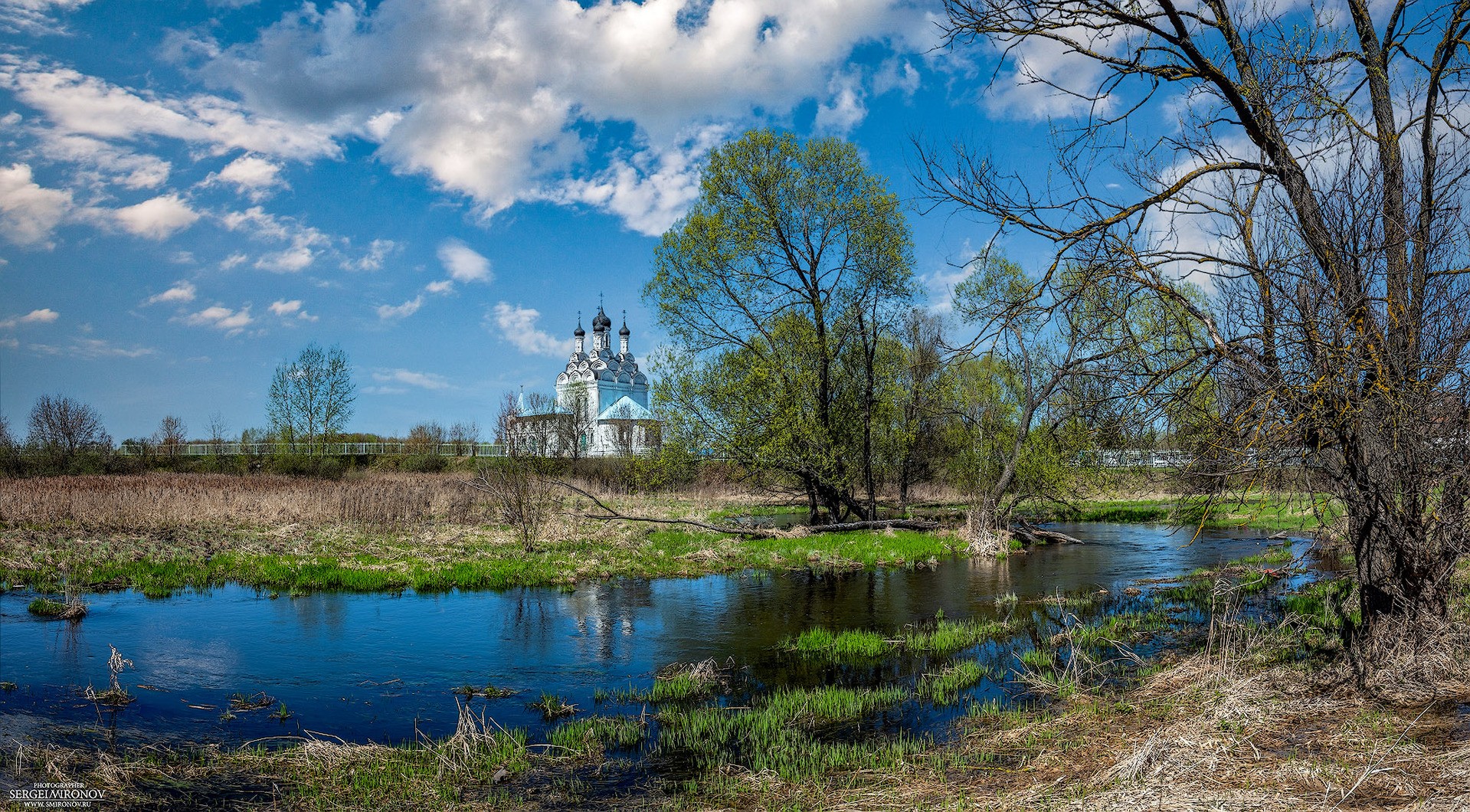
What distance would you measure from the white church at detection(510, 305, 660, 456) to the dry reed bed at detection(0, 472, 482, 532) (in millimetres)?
13726

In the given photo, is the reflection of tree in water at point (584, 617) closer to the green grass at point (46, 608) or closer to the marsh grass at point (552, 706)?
the marsh grass at point (552, 706)

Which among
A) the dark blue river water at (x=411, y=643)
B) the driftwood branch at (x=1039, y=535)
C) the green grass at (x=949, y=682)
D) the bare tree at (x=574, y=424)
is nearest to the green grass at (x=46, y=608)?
the dark blue river water at (x=411, y=643)

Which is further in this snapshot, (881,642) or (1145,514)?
(1145,514)

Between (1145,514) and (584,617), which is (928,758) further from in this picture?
(1145,514)

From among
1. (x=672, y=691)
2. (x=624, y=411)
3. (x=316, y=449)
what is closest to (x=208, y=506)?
(x=672, y=691)

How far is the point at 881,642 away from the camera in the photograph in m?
11.2

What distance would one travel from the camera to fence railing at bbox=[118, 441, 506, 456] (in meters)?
50.5

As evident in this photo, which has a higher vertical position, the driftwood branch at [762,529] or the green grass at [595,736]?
the driftwood branch at [762,529]

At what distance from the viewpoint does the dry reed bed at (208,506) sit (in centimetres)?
2195

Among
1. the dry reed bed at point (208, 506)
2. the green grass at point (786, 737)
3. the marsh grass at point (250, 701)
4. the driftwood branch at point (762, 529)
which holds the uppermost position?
the dry reed bed at point (208, 506)

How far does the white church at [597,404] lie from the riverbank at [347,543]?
15.8 m

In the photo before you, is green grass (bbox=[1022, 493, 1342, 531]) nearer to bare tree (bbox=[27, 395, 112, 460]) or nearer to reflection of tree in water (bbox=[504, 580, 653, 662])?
reflection of tree in water (bbox=[504, 580, 653, 662])

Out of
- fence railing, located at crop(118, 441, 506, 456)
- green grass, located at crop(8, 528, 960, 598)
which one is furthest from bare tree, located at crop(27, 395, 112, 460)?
green grass, located at crop(8, 528, 960, 598)

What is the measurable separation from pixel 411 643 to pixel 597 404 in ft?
260
